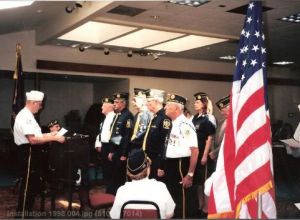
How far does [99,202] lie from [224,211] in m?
1.28

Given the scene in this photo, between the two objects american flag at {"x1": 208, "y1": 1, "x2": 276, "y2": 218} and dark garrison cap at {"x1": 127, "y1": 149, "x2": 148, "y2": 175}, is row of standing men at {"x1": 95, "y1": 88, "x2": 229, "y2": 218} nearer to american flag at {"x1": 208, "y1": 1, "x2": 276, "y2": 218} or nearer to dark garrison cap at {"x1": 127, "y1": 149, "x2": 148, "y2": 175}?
american flag at {"x1": 208, "y1": 1, "x2": 276, "y2": 218}

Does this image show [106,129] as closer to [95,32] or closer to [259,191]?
[95,32]

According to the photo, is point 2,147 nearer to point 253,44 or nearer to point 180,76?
point 180,76

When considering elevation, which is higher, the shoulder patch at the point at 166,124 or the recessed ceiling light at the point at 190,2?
the recessed ceiling light at the point at 190,2

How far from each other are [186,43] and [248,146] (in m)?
5.79

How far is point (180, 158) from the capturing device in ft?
13.5

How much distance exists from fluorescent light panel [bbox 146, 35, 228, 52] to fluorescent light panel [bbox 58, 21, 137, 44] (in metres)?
1.31

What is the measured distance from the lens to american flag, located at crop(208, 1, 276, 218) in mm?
2461

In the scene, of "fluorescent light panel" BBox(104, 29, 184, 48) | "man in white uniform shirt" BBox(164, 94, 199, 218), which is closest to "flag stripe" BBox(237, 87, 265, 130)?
"man in white uniform shirt" BBox(164, 94, 199, 218)

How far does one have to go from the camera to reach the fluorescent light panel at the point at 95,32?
255 inches

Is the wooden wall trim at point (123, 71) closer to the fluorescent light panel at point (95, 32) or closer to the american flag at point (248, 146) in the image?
the fluorescent light panel at point (95, 32)

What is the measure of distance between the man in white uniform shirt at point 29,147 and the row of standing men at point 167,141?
1154 mm

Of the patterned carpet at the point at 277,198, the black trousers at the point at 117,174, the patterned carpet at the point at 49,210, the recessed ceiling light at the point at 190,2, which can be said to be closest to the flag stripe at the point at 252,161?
the patterned carpet at the point at 277,198

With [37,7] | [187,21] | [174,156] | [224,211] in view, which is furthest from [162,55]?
[224,211]
